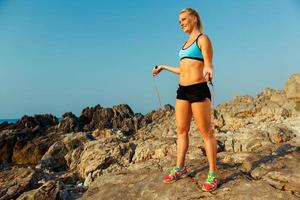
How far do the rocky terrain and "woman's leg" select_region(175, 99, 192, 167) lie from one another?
1.84 ft

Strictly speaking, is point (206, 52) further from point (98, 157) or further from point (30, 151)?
point (30, 151)

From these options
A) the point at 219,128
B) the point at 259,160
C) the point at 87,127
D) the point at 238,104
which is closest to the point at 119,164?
the point at 259,160

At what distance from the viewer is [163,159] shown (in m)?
8.55

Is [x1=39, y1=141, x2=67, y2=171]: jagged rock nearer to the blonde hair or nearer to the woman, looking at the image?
the woman

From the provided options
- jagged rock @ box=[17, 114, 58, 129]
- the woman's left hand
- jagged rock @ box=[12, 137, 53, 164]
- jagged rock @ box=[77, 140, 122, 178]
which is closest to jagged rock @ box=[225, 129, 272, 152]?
jagged rock @ box=[77, 140, 122, 178]

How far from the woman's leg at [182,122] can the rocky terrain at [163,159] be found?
56 cm

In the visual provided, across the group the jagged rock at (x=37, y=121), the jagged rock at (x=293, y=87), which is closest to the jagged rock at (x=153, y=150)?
the jagged rock at (x=293, y=87)

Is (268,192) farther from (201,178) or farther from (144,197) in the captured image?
(144,197)

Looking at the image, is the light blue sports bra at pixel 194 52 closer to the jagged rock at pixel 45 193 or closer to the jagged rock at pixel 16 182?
the jagged rock at pixel 45 193

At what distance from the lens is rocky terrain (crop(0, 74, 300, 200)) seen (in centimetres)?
597

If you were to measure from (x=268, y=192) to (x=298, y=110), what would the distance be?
20.5m

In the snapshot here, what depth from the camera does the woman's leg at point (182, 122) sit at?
236 inches

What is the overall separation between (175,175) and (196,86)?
1.84m

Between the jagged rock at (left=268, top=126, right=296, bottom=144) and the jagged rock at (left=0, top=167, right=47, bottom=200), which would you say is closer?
the jagged rock at (left=0, top=167, right=47, bottom=200)
